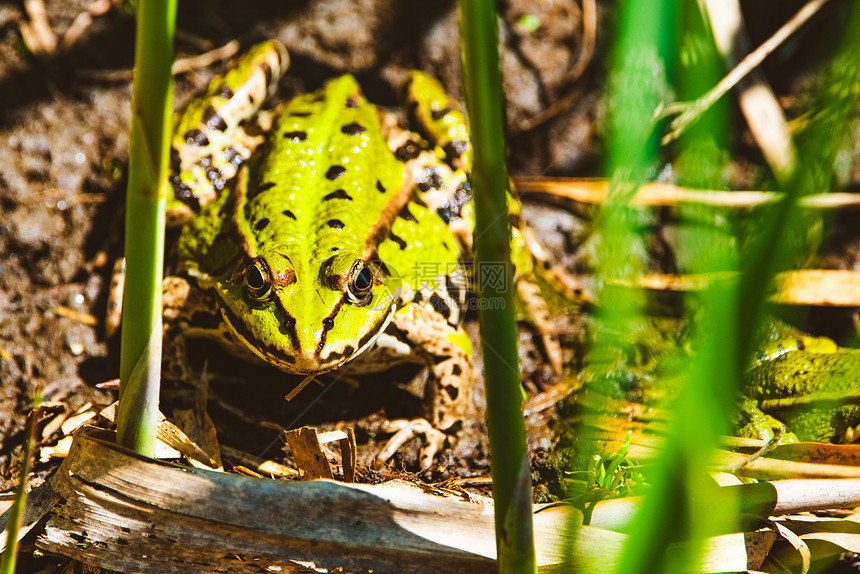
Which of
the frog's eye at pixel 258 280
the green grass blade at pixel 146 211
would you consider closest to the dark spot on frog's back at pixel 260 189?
the frog's eye at pixel 258 280

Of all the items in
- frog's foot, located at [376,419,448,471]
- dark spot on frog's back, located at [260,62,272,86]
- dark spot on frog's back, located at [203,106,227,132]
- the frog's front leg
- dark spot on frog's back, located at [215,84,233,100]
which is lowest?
frog's foot, located at [376,419,448,471]

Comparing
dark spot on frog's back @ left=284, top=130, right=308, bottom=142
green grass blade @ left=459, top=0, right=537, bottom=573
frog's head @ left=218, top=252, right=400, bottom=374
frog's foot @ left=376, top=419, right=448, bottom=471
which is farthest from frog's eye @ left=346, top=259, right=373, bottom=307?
green grass blade @ left=459, top=0, right=537, bottom=573

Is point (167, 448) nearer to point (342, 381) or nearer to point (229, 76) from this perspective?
point (342, 381)

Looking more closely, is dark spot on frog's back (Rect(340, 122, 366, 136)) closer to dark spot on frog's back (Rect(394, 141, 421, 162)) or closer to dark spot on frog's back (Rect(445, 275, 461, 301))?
dark spot on frog's back (Rect(394, 141, 421, 162))

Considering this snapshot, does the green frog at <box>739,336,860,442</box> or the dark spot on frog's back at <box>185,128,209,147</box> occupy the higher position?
the dark spot on frog's back at <box>185,128,209,147</box>

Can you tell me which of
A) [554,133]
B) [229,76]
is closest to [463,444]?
[554,133]

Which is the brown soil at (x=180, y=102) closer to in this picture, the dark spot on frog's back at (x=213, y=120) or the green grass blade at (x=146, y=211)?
the dark spot on frog's back at (x=213, y=120)
